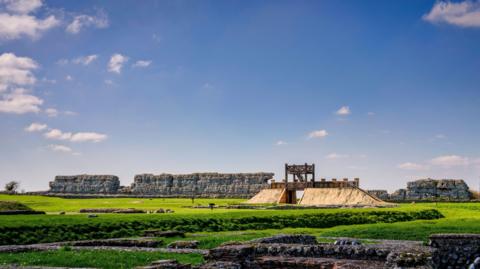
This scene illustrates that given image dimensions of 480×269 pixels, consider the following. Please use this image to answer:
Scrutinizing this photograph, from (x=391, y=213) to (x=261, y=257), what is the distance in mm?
41888

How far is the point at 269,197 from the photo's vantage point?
85562 millimetres

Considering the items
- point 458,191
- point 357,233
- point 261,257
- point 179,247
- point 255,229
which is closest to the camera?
point 261,257

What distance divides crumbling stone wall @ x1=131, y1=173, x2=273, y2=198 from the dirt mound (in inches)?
1007

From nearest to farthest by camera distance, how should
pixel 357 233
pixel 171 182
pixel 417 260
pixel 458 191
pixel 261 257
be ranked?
pixel 417 260, pixel 261 257, pixel 357 233, pixel 458 191, pixel 171 182

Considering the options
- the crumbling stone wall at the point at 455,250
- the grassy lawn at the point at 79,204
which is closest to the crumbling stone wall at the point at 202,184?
the grassy lawn at the point at 79,204

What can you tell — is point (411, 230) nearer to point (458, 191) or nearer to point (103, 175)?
point (458, 191)

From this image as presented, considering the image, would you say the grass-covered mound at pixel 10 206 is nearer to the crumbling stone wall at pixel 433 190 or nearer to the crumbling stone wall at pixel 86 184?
the crumbling stone wall at pixel 433 190

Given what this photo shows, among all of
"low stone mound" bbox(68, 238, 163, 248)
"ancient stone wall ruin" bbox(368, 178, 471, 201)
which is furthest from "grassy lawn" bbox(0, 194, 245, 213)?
"ancient stone wall ruin" bbox(368, 178, 471, 201)

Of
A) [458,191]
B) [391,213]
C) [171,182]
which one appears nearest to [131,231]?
[391,213]

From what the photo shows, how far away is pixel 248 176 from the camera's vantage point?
11994cm

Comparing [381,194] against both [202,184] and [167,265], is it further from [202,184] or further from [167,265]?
[167,265]

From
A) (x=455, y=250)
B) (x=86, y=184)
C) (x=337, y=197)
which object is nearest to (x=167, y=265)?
(x=455, y=250)

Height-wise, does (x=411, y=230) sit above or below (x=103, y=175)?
below

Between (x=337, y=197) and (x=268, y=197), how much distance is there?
11.3 meters
